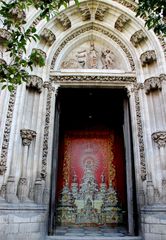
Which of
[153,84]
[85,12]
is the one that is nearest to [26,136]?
[153,84]

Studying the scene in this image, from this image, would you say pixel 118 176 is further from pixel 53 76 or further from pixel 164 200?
pixel 53 76

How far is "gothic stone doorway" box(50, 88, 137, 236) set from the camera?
265 inches

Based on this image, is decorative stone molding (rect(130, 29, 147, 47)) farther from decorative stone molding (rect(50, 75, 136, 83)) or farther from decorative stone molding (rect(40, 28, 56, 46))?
decorative stone molding (rect(40, 28, 56, 46))

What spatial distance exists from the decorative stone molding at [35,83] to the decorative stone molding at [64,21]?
2045mm

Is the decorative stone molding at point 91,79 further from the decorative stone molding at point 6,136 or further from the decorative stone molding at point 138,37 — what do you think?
the decorative stone molding at point 6,136

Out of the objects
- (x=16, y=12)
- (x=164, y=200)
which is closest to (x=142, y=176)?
(x=164, y=200)

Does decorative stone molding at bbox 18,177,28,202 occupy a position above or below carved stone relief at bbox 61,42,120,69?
below

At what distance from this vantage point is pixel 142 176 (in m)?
A: 5.23

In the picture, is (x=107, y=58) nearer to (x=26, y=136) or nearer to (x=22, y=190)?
(x=26, y=136)

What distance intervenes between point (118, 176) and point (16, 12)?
217 inches

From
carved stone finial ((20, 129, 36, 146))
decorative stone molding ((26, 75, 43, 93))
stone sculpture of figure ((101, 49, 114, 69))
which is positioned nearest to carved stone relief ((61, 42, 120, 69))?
stone sculpture of figure ((101, 49, 114, 69))

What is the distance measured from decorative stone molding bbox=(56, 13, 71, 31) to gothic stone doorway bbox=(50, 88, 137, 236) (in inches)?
72.8

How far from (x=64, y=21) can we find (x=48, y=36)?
2.55 ft

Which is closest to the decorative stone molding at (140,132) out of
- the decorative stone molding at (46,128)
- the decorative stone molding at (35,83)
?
the decorative stone molding at (46,128)
